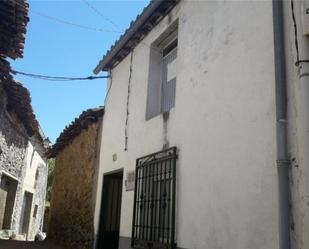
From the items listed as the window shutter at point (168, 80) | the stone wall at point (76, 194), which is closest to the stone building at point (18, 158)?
the stone wall at point (76, 194)

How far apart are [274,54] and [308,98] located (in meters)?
0.72

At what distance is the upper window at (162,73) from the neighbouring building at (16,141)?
2.55 meters

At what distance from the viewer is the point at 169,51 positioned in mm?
6977

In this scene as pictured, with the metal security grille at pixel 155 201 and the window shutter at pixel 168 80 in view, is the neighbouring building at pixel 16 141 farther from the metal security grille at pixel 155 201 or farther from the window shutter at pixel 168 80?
the metal security grille at pixel 155 201

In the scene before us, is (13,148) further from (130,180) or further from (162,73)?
(162,73)

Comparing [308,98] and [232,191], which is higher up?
[308,98]

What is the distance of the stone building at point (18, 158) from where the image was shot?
10.7 m

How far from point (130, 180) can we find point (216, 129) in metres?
2.75

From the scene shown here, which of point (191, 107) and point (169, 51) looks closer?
point (191, 107)

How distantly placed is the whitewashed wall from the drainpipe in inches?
5.1

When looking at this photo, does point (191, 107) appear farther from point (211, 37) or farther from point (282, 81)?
point (282, 81)

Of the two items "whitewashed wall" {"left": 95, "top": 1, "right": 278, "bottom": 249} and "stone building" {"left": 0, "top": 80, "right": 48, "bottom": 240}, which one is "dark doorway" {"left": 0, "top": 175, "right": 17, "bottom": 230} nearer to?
"stone building" {"left": 0, "top": 80, "right": 48, "bottom": 240}

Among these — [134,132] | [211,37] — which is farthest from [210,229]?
[134,132]

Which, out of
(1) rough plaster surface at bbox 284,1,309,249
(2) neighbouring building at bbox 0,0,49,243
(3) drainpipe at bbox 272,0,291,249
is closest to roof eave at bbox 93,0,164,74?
(2) neighbouring building at bbox 0,0,49,243
